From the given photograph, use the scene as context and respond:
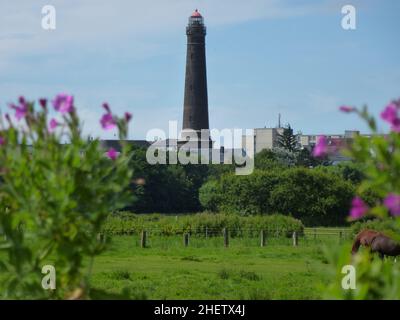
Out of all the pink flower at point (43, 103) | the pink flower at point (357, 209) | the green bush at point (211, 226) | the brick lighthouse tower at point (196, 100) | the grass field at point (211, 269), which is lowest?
the grass field at point (211, 269)

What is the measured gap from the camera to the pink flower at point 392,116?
4.52 metres

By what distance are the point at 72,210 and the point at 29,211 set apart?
253mm

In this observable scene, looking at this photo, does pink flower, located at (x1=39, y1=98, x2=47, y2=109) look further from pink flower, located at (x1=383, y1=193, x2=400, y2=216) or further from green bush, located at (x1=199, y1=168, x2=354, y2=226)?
green bush, located at (x1=199, y1=168, x2=354, y2=226)

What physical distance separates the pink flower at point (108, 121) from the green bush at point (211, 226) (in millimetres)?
29730

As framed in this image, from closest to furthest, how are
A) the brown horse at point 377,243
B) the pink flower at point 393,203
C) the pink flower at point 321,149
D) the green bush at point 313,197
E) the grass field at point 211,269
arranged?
the pink flower at point 393,203 → the pink flower at point 321,149 → the grass field at point 211,269 → the brown horse at point 377,243 → the green bush at point 313,197

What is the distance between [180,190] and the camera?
6794 cm

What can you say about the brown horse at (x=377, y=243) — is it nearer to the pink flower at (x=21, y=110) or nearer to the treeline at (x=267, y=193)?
the pink flower at (x=21, y=110)

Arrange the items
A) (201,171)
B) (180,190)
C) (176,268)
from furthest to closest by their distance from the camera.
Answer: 1. (201,171)
2. (180,190)
3. (176,268)

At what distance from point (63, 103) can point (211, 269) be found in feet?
54.6

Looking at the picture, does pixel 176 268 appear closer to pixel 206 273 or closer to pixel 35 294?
pixel 206 273

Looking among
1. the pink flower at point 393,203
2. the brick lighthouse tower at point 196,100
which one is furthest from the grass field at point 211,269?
the brick lighthouse tower at point 196,100

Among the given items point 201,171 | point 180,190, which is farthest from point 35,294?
point 201,171

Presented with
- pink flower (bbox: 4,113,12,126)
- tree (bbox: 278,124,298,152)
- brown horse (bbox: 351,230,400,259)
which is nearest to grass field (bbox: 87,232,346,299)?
brown horse (bbox: 351,230,400,259)

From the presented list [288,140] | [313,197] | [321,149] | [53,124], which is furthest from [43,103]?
[288,140]
